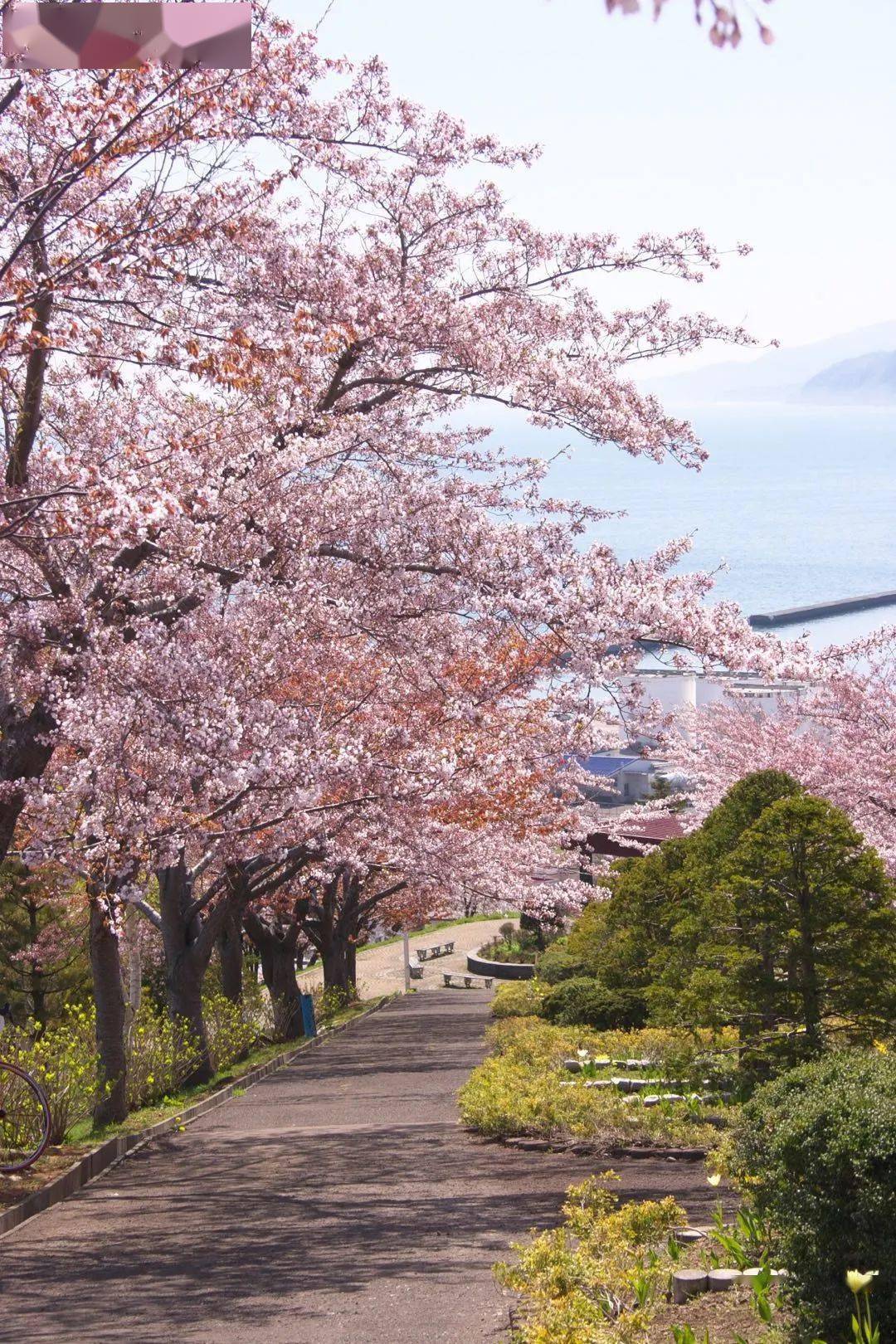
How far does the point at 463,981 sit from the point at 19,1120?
112 ft

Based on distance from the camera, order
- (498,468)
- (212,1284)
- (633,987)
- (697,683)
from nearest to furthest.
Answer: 1. (212,1284)
2. (498,468)
3. (633,987)
4. (697,683)

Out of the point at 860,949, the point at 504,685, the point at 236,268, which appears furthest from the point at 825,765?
the point at 236,268

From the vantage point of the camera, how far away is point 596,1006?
18.4 meters

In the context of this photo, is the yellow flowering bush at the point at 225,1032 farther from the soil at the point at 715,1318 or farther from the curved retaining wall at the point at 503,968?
the curved retaining wall at the point at 503,968

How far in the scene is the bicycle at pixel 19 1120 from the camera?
1141cm

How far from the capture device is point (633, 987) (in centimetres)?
1911

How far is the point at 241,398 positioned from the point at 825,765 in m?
15.1

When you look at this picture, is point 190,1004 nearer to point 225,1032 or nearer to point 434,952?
point 225,1032

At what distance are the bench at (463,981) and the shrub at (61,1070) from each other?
1161 inches

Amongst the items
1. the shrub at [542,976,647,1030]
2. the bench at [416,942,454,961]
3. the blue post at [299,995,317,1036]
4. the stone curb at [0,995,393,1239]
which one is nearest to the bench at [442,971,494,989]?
the bench at [416,942,454,961]

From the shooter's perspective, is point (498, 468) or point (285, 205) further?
point (498, 468)

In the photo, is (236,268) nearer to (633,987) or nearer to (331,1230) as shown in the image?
(331,1230)

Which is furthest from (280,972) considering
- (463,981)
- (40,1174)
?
(463,981)

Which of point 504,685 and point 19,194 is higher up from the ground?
point 19,194
